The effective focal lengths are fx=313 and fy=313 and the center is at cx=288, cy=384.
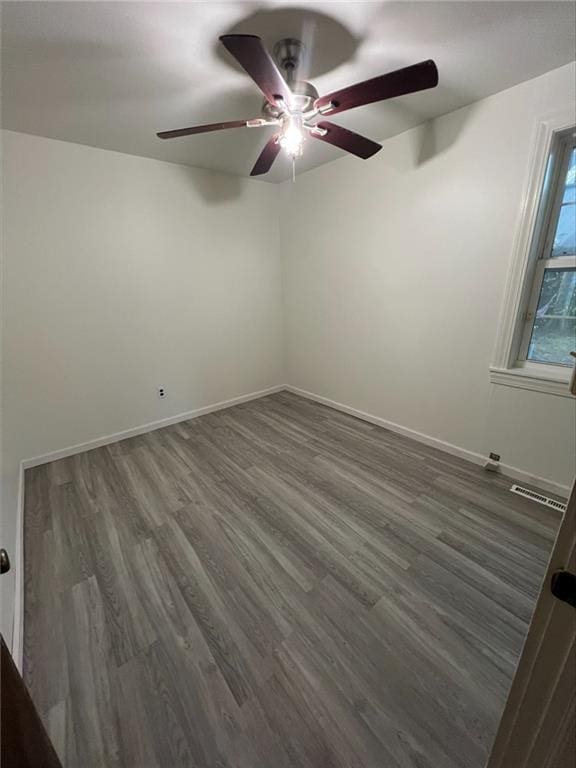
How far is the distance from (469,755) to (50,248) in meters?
3.49

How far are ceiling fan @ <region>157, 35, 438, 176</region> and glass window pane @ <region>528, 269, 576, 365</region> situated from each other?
142 cm

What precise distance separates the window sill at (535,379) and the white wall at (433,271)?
6 cm

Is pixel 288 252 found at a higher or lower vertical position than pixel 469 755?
higher

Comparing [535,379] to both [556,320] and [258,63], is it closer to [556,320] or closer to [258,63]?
[556,320]

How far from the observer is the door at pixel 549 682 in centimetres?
52

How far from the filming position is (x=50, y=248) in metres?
2.36

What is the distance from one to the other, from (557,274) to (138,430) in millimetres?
3543

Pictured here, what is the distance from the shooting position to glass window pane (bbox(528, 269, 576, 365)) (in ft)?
6.48

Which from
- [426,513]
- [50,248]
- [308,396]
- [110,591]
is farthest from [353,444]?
[50,248]

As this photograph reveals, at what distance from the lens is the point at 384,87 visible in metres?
1.29

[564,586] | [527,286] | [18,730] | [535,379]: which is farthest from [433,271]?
[18,730]

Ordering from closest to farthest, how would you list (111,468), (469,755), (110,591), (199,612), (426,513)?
1. (469,755)
2. (199,612)
3. (110,591)
4. (426,513)
5. (111,468)

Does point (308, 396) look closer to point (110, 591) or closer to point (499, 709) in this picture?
point (110, 591)

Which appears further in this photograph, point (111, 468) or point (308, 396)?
point (308, 396)
